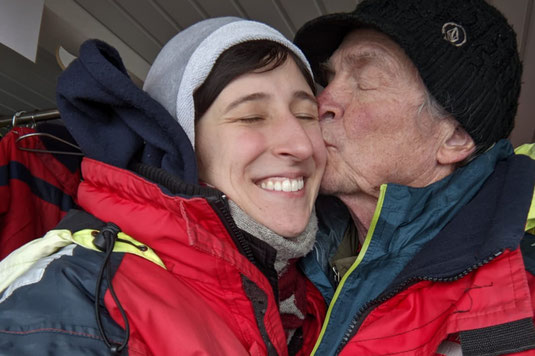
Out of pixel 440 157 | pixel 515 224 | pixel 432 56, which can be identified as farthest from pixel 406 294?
pixel 432 56

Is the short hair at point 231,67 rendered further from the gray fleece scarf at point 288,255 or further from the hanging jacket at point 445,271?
the hanging jacket at point 445,271

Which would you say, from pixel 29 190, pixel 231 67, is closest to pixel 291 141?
pixel 231 67

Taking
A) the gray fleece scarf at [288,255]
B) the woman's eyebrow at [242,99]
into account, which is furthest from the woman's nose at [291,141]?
the gray fleece scarf at [288,255]

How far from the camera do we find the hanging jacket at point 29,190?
54.8 inches

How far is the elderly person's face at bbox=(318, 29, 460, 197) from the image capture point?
1.38 metres

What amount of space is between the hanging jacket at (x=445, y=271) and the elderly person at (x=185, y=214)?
18 cm

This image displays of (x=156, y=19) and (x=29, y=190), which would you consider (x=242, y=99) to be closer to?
(x=29, y=190)

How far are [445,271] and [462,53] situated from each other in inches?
25.3

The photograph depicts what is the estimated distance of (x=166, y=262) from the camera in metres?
1.04

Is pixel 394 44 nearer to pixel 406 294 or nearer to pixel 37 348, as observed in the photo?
pixel 406 294

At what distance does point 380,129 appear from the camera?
139 cm

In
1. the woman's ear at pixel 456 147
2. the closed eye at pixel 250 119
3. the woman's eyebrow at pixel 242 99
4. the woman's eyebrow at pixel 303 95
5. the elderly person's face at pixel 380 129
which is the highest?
the woman's eyebrow at pixel 242 99

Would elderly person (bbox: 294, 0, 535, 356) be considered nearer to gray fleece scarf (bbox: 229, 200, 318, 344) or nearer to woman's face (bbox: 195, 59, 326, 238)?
A: gray fleece scarf (bbox: 229, 200, 318, 344)

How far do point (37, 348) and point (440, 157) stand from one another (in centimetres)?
121
